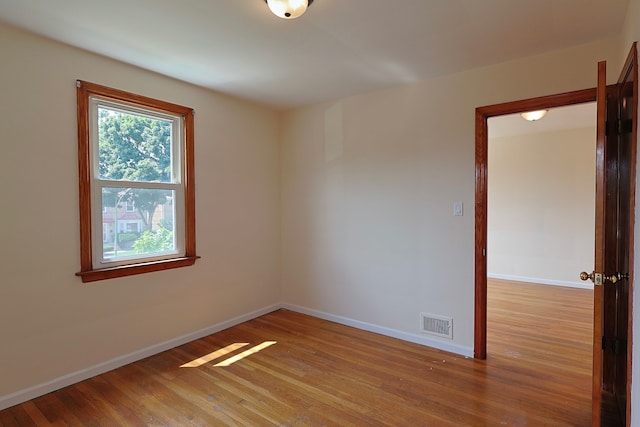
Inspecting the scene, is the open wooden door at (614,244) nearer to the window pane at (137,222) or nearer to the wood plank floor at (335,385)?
the wood plank floor at (335,385)

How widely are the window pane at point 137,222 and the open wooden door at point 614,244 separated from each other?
3.16 metres

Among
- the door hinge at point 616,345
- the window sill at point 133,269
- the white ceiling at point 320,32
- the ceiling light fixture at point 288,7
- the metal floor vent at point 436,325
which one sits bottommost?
the metal floor vent at point 436,325

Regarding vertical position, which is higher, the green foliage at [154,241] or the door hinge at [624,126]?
the door hinge at [624,126]

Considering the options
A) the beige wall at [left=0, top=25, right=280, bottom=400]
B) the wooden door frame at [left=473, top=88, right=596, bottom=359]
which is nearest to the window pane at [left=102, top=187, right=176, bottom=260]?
the beige wall at [left=0, top=25, right=280, bottom=400]

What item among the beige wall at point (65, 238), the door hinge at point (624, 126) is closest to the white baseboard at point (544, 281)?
the door hinge at point (624, 126)

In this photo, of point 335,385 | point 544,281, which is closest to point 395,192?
point 335,385

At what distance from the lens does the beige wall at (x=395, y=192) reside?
2.90 m

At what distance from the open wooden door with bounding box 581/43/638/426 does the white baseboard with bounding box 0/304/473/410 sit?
98cm

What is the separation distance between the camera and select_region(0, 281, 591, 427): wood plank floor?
215 cm

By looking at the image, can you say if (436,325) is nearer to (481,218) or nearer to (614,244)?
(481,218)

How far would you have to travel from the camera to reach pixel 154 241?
123 inches

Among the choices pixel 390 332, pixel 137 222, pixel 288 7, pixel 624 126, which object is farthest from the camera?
pixel 390 332

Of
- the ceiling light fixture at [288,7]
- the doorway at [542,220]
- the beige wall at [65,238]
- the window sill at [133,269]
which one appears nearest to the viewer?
the ceiling light fixture at [288,7]

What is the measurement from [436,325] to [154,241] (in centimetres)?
269
